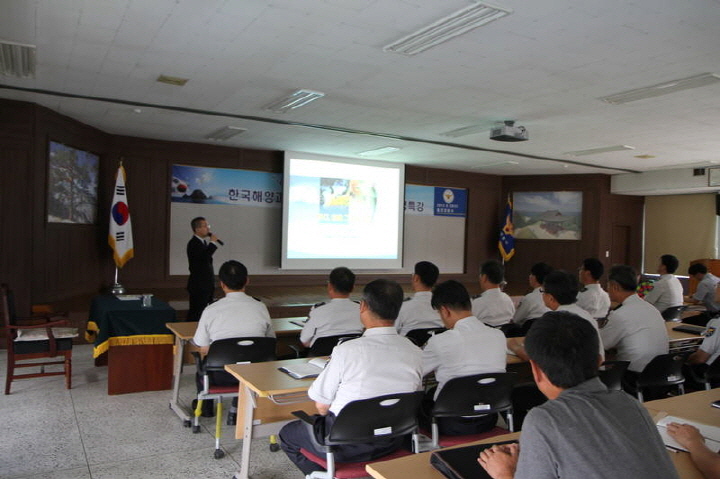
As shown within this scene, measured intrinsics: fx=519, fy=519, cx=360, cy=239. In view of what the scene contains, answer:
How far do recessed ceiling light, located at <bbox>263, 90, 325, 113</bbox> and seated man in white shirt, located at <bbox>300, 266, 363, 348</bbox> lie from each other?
3073 mm

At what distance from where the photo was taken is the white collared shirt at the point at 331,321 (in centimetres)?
355

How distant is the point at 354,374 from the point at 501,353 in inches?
35.5

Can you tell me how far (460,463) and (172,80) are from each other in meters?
5.32

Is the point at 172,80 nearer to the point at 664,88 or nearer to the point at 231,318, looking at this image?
the point at 231,318

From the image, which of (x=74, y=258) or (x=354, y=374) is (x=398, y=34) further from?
(x=74, y=258)

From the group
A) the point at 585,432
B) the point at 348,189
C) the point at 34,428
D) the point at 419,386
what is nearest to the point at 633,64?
the point at 419,386

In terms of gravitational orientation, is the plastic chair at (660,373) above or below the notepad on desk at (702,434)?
below

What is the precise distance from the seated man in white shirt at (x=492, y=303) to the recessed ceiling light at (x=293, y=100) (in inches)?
114

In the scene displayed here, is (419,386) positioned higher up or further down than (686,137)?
further down

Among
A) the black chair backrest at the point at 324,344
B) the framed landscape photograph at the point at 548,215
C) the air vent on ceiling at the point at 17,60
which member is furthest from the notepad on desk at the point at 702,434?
the framed landscape photograph at the point at 548,215

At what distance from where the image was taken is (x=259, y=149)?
10266mm

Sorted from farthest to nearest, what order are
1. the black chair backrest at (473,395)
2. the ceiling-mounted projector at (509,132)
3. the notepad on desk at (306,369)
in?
the ceiling-mounted projector at (509,132), the notepad on desk at (306,369), the black chair backrest at (473,395)

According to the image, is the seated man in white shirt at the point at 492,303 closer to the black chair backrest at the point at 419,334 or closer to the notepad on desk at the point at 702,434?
the black chair backrest at the point at 419,334

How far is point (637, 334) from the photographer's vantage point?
348 cm
